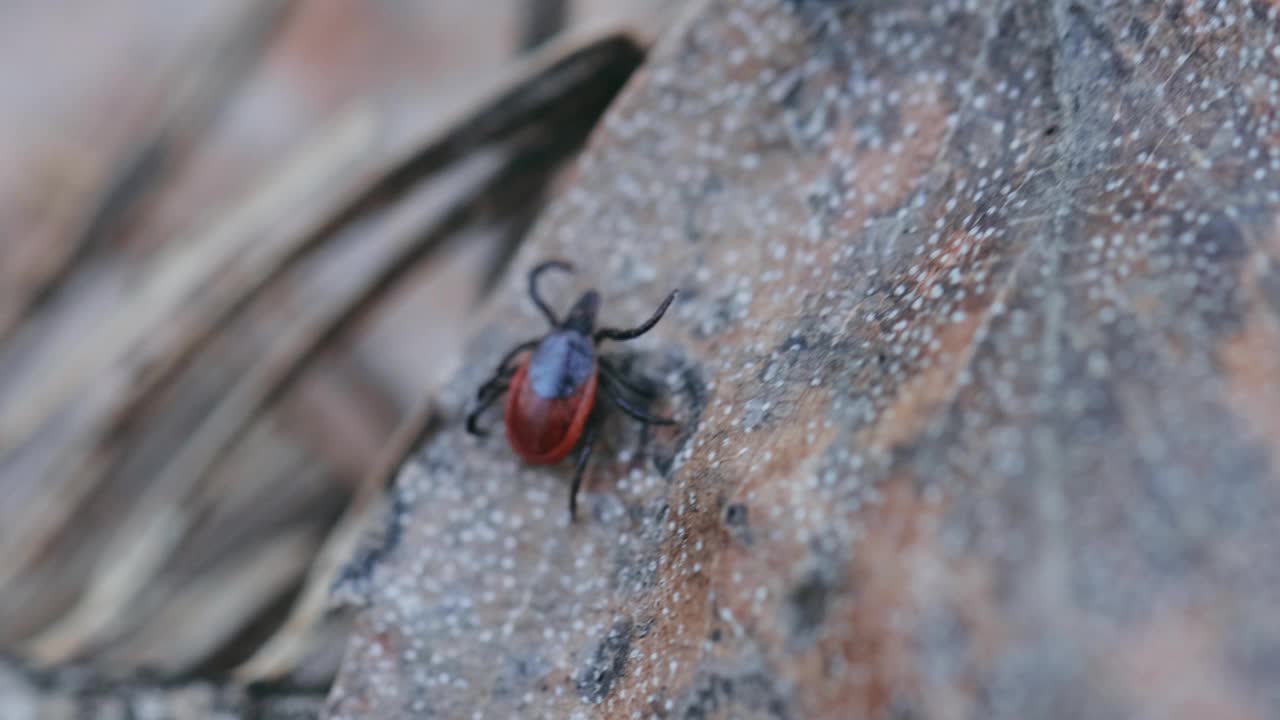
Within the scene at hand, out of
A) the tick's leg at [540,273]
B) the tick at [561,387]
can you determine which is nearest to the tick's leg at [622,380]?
the tick at [561,387]

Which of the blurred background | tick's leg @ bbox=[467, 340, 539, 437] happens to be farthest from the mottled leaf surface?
the blurred background

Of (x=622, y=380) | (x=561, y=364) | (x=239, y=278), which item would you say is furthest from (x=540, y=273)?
(x=239, y=278)

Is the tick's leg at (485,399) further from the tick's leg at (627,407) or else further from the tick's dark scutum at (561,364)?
the tick's leg at (627,407)

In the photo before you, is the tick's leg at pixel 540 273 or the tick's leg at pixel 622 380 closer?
the tick's leg at pixel 622 380

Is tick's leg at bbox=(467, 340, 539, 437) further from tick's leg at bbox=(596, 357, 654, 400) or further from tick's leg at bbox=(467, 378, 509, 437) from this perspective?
tick's leg at bbox=(596, 357, 654, 400)

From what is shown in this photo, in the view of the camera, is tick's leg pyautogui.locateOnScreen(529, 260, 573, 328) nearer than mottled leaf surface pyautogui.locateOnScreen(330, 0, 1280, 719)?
No

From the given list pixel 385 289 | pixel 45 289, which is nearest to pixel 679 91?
pixel 385 289
